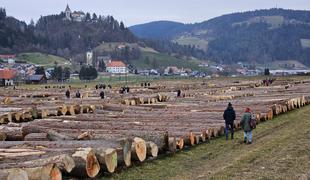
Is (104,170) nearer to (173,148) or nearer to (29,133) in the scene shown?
(173,148)

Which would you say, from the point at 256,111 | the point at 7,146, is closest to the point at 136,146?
the point at 7,146

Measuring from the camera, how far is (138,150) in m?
13.7

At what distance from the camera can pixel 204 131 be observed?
18078 millimetres

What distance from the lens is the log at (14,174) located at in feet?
31.3

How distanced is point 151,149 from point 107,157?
2384mm

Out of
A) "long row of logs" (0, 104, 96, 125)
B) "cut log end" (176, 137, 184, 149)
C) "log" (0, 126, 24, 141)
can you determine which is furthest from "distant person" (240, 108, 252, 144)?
"long row of logs" (0, 104, 96, 125)

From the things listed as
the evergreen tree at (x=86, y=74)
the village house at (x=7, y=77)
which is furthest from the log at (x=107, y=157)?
the evergreen tree at (x=86, y=74)

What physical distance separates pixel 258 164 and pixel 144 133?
4127 mm

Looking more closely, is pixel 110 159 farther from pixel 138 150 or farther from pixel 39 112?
pixel 39 112

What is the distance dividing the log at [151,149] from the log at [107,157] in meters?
1.96

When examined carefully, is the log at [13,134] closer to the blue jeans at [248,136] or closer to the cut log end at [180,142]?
the cut log end at [180,142]

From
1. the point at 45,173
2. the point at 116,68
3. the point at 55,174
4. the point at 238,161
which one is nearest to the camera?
the point at 45,173

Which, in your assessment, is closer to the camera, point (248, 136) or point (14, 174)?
point (14, 174)

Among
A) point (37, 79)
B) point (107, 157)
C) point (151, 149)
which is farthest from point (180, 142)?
point (37, 79)
